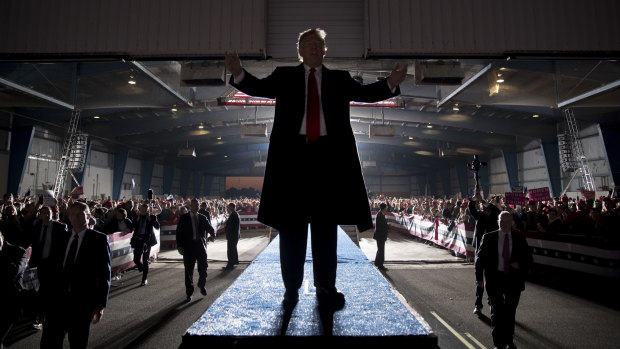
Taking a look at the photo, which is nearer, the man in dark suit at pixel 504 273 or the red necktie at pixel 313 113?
the red necktie at pixel 313 113

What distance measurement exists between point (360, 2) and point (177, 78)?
41.5ft

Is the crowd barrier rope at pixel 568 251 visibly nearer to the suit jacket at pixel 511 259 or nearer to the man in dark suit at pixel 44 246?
the suit jacket at pixel 511 259

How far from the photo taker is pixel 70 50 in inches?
257

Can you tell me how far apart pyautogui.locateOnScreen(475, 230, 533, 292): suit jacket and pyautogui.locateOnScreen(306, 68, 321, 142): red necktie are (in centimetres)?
463

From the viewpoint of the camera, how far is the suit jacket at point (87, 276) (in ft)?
11.9

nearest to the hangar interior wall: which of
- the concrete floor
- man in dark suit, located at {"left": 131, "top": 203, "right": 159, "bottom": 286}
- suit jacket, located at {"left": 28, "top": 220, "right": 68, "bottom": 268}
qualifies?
man in dark suit, located at {"left": 131, "top": 203, "right": 159, "bottom": 286}

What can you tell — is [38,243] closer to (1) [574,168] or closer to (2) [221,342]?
(2) [221,342]

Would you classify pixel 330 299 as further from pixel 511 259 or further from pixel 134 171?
pixel 134 171

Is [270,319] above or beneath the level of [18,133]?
beneath

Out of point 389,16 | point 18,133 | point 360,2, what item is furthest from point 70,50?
point 18,133

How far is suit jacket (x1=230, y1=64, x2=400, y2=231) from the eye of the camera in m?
1.94

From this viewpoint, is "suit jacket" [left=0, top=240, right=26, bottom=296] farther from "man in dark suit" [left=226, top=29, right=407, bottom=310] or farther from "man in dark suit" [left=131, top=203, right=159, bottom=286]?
"man in dark suit" [left=131, top=203, right=159, bottom=286]

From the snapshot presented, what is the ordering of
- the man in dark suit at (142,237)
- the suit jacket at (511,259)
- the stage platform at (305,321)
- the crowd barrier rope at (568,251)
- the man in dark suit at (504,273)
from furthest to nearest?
the man in dark suit at (142,237) → the crowd barrier rope at (568,251) → the suit jacket at (511,259) → the man in dark suit at (504,273) → the stage platform at (305,321)

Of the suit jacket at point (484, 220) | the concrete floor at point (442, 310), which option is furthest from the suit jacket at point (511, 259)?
the suit jacket at point (484, 220)
